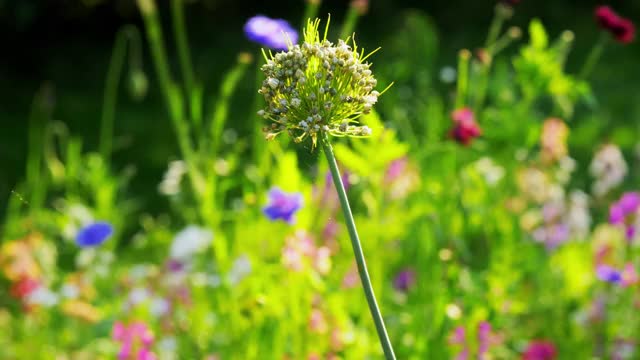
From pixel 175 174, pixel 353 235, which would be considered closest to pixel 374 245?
pixel 175 174

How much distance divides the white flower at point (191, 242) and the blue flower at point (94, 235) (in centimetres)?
17

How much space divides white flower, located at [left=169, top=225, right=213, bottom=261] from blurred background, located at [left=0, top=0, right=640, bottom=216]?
201 cm

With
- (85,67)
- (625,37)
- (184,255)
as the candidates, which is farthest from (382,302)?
(85,67)

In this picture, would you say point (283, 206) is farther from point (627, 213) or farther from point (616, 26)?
point (627, 213)

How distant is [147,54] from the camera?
25.5 ft

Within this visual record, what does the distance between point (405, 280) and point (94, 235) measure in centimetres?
80

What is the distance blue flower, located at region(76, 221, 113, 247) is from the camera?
2533 mm

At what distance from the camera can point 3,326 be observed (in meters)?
3.25

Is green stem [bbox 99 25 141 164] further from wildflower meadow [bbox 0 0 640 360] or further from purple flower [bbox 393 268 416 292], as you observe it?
purple flower [bbox 393 268 416 292]

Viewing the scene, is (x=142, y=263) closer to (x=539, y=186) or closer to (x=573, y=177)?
(x=539, y=186)

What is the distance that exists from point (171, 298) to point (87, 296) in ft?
1.06

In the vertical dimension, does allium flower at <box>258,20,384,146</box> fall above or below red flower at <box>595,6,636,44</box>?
below

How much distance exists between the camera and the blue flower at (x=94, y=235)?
253 centimetres

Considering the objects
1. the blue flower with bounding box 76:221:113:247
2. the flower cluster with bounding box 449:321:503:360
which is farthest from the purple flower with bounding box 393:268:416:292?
the blue flower with bounding box 76:221:113:247
